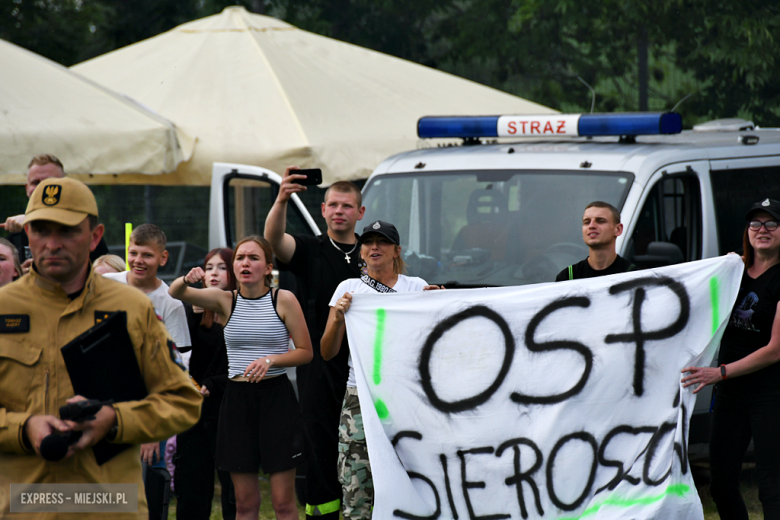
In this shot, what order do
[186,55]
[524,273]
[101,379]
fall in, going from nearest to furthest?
[101,379] → [524,273] → [186,55]

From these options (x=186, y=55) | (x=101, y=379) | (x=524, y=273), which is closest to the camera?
(x=101, y=379)

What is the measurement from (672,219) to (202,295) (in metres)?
2.90

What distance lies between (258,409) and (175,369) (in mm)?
1709

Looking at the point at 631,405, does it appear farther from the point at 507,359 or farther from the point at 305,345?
the point at 305,345

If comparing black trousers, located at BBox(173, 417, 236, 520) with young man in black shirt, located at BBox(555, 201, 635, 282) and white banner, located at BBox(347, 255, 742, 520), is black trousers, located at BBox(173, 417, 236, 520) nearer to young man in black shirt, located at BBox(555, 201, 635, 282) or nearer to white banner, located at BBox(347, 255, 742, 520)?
white banner, located at BBox(347, 255, 742, 520)

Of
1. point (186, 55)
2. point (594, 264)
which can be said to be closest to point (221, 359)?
point (594, 264)

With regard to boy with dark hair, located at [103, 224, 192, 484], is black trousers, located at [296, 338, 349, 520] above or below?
below

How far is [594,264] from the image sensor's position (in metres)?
4.88

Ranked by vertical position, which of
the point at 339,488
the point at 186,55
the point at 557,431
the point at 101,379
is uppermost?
the point at 186,55

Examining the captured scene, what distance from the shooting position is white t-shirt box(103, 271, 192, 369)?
490 centimetres

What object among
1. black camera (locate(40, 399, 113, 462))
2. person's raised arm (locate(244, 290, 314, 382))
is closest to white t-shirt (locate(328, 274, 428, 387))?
person's raised arm (locate(244, 290, 314, 382))

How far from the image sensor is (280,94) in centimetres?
920

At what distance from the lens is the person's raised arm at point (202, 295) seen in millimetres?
4719

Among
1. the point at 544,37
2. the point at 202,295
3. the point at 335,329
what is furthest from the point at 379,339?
the point at 544,37
